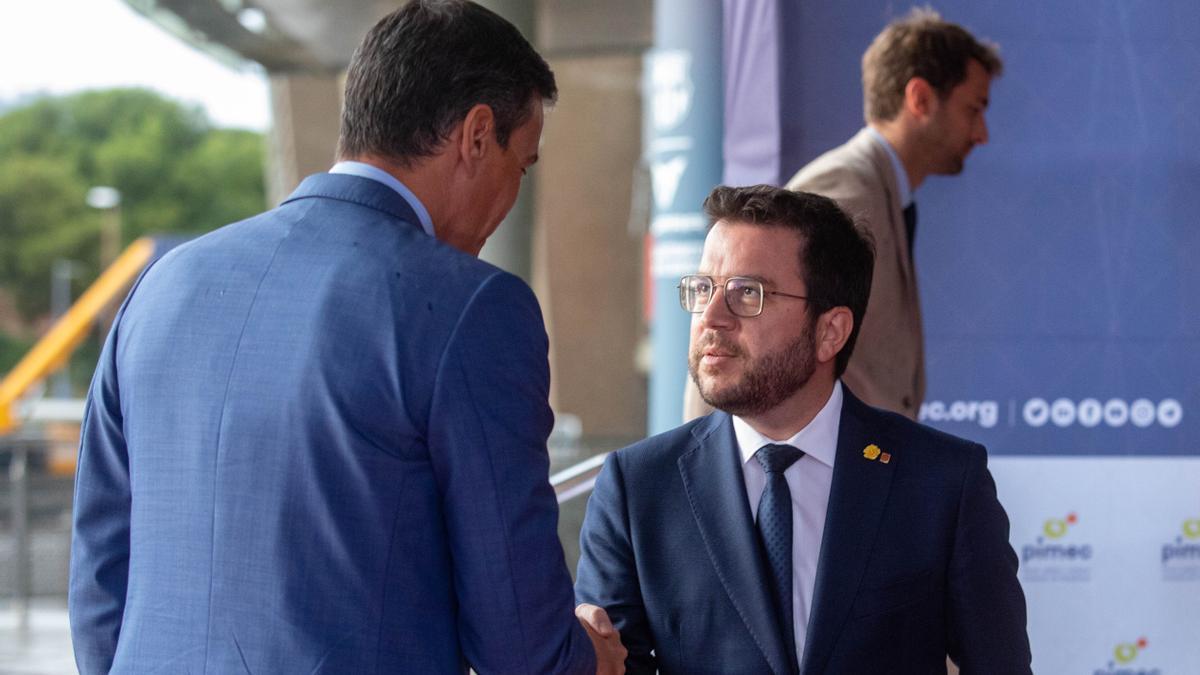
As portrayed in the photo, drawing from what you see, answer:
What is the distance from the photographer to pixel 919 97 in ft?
13.6

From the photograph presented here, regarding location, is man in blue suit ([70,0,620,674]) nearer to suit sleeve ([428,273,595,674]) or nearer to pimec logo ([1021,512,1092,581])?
suit sleeve ([428,273,595,674])

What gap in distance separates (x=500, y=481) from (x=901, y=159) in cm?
249

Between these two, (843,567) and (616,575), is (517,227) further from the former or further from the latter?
(843,567)

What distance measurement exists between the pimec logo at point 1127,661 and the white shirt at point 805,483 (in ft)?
Answer: 8.11

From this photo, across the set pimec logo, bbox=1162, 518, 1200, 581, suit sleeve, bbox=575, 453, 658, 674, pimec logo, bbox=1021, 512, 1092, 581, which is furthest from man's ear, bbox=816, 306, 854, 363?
pimec logo, bbox=1162, 518, 1200, 581

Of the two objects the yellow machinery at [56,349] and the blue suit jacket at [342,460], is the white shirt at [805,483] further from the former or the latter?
the yellow machinery at [56,349]

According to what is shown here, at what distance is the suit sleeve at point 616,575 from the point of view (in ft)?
8.61

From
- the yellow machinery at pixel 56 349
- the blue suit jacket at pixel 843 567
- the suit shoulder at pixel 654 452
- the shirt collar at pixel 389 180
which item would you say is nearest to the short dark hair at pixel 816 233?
the blue suit jacket at pixel 843 567

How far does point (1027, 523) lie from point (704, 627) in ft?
8.21

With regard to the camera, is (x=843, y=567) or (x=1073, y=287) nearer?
(x=843, y=567)

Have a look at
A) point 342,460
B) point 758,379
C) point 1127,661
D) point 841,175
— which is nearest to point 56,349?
point 1127,661

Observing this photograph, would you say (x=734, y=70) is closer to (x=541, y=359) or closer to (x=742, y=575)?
(x=742, y=575)

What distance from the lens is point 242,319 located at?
1.96 metres

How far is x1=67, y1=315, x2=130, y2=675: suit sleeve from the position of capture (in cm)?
215
